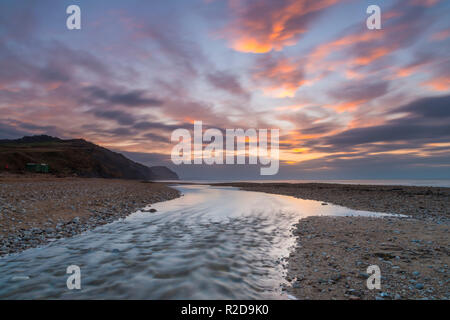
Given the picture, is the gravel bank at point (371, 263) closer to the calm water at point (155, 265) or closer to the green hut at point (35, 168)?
the calm water at point (155, 265)

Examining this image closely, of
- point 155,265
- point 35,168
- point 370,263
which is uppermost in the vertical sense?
point 35,168

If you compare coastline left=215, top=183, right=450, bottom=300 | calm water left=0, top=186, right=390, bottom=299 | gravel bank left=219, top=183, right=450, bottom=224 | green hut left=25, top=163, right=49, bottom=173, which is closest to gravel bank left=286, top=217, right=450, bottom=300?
coastline left=215, top=183, right=450, bottom=300

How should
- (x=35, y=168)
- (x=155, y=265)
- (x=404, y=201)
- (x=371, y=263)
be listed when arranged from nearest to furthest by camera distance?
(x=371, y=263) < (x=155, y=265) < (x=404, y=201) < (x=35, y=168)

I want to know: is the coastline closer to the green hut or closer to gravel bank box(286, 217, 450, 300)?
gravel bank box(286, 217, 450, 300)

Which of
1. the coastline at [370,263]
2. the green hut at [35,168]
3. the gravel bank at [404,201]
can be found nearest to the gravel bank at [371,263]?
the coastline at [370,263]

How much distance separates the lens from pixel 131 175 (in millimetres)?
192750

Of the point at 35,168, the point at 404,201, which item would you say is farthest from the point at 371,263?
the point at 35,168

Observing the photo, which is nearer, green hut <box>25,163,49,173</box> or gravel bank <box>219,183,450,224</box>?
gravel bank <box>219,183,450,224</box>

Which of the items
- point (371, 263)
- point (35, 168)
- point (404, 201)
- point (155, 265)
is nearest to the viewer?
point (371, 263)

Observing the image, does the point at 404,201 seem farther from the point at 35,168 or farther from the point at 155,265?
the point at 35,168

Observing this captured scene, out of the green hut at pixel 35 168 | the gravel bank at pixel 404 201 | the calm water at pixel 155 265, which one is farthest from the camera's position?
the green hut at pixel 35 168

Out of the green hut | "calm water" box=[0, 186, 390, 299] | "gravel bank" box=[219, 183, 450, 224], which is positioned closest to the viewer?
"calm water" box=[0, 186, 390, 299]

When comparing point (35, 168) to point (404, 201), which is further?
point (35, 168)
